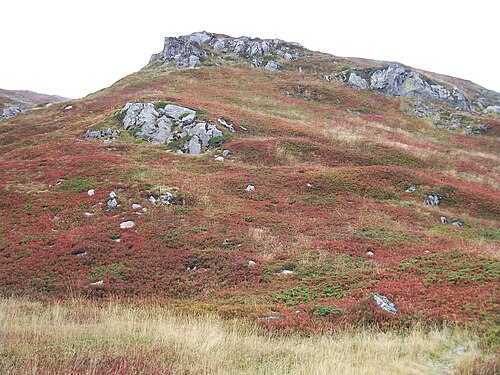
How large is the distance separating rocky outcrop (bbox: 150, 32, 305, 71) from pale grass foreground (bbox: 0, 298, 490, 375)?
7906 centimetres

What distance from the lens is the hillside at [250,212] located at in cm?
1386

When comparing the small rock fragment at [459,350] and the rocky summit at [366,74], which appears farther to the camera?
the rocky summit at [366,74]

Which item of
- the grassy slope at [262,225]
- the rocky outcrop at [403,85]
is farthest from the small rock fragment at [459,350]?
the rocky outcrop at [403,85]

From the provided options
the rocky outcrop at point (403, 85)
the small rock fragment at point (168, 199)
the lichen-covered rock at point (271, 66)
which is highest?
the lichen-covered rock at point (271, 66)

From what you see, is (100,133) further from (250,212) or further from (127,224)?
(250,212)

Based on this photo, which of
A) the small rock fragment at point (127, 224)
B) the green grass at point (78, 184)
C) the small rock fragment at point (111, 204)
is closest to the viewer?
the small rock fragment at point (127, 224)

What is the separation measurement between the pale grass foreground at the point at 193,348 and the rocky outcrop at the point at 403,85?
7975cm

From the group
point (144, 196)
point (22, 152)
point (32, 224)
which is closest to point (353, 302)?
point (144, 196)

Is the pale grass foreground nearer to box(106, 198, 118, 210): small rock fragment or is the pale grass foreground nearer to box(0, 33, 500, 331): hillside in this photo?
box(0, 33, 500, 331): hillside

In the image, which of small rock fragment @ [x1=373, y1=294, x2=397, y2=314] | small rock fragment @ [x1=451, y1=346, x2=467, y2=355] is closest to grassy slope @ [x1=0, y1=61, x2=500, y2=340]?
small rock fragment @ [x1=373, y1=294, x2=397, y2=314]

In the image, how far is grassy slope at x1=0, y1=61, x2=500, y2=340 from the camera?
1364 centimetres

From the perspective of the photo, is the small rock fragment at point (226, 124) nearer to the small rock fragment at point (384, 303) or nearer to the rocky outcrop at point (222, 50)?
the small rock fragment at point (384, 303)

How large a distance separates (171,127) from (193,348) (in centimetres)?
3679

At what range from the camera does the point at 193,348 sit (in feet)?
27.7
